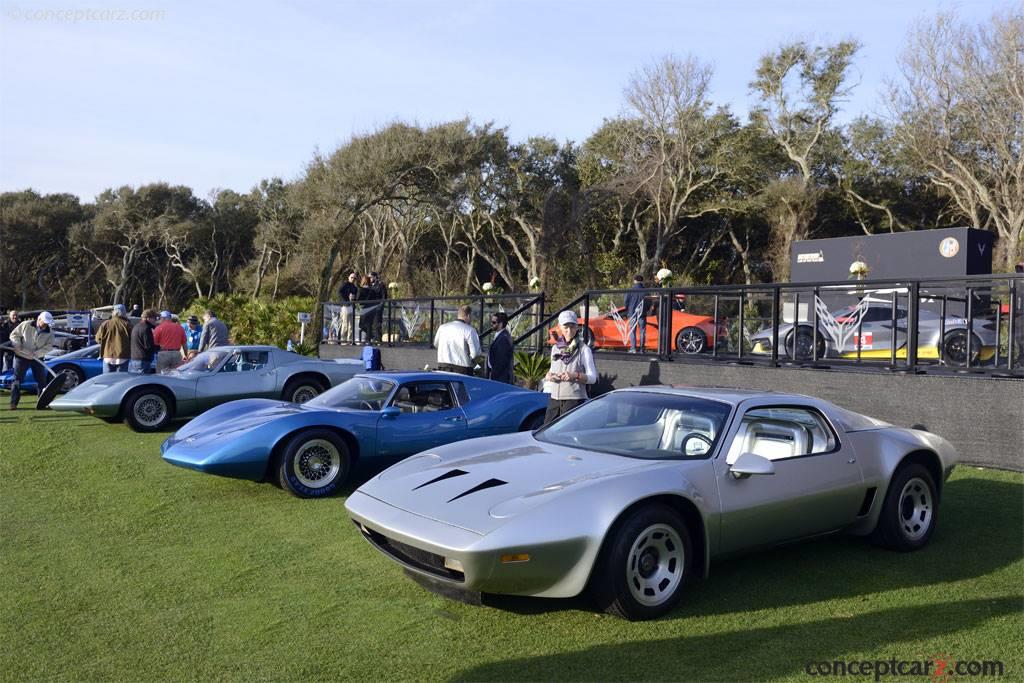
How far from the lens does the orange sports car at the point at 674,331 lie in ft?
35.7

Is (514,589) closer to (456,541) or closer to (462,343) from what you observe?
(456,541)

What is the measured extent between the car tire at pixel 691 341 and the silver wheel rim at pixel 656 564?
679 centimetres

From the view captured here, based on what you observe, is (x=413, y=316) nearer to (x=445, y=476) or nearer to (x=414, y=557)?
(x=445, y=476)

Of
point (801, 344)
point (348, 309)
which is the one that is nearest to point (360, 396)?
point (801, 344)

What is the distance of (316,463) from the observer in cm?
730

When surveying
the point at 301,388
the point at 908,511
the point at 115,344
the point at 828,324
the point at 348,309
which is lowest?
the point at 908,511

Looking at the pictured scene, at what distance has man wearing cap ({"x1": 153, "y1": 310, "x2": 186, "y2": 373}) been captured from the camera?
45.0 ft

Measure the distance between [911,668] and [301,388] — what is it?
960cm

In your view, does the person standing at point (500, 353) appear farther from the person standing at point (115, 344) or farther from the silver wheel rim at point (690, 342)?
the person standing at point (115, 344)

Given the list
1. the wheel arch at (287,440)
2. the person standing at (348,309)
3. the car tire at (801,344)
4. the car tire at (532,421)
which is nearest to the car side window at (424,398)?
the wheel arch at (287,440)

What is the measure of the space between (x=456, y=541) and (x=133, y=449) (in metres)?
7.01

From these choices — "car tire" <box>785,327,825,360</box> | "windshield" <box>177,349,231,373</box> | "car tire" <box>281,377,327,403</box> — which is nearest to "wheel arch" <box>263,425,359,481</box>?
"car tire" <box>281,377,327,403</box>

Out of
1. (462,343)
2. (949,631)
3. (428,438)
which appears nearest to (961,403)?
(949,631)

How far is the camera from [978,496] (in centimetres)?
710
